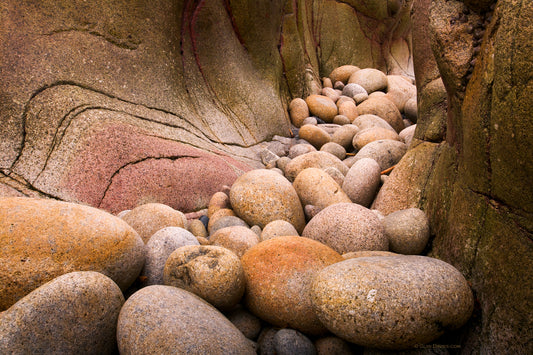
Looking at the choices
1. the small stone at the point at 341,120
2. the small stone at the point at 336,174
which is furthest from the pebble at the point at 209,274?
the small stone at the point at 341,120

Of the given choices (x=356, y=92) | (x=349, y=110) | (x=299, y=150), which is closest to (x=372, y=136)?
(x=299, y=150)

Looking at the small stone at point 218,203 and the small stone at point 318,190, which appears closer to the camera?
the small stone at point 318,190

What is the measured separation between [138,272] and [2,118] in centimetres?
206

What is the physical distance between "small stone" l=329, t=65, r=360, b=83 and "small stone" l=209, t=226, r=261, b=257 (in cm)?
715

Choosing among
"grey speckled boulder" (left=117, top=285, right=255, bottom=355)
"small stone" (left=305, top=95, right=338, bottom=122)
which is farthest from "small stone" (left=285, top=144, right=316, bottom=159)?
"grey speckled boulder" (left=117, top=285, right=255, bottom=355)

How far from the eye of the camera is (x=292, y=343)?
1760 mm

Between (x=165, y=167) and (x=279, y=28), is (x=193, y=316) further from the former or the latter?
(x=279, y=28)

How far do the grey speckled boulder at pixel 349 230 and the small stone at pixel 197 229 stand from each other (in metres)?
1.09

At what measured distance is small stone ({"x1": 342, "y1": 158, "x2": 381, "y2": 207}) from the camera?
362 cm

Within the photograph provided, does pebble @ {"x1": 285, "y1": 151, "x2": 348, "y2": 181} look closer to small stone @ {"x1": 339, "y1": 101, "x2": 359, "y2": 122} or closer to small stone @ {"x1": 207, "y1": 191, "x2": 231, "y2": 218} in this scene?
small stone @ {"x1": 207, "y1": 191, "x2": 231, "y2": 218}

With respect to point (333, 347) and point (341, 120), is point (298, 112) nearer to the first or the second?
point (341, 120)

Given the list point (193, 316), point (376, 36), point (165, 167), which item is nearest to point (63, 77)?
point (165, 167)

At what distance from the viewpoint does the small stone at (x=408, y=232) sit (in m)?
2.47

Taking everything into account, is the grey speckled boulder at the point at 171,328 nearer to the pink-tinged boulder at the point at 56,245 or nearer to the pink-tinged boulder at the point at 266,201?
the pink-tinged boulder at the point at 56,245
